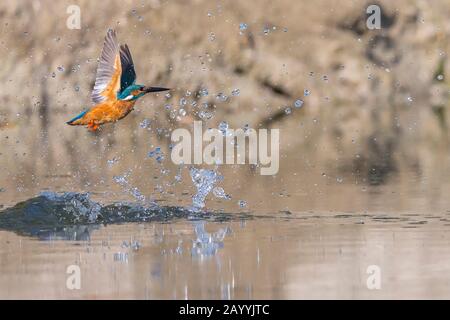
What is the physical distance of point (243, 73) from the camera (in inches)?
1011

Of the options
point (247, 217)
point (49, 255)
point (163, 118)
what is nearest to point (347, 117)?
point (163, 118)

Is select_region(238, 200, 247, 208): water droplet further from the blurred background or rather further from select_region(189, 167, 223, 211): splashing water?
the blurred background

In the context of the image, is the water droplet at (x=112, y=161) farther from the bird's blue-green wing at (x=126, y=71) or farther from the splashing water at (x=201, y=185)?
the bird's blue-green wing at (x=126, y=71)

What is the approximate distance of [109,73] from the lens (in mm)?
9602

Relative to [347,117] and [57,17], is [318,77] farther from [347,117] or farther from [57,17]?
[57,17]

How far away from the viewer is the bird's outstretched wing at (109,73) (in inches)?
372

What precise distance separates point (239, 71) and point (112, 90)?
16.3 meters

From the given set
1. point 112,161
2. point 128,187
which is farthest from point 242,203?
point 112,161

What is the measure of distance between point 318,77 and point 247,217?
15963 millimetres

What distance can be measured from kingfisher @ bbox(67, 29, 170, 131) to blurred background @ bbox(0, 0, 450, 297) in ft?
22.0

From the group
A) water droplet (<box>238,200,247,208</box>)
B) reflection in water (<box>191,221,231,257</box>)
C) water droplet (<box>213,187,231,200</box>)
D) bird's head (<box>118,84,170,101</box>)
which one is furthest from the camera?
water droplet (<box>213,187,231,200</box>)

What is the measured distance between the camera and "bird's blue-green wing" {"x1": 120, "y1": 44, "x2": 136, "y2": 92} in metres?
9.45

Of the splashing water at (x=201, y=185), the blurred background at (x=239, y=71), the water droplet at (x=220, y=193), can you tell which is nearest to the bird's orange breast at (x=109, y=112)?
the splashing water at (x=201, y=185)

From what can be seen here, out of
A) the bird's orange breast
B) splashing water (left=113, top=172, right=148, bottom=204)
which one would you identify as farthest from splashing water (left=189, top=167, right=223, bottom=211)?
the bird's orange breast
